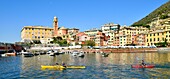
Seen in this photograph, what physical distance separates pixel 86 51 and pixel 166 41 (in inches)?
1897

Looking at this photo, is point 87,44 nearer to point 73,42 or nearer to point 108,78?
point 73,42

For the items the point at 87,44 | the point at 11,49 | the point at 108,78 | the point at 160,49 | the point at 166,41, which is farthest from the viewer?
the point at 87,44

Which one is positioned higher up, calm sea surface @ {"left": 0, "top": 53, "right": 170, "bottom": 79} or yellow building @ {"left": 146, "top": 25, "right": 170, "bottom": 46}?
yellow building @ {"left": 146, "top": 25, "right": 170, "bottom": 46}

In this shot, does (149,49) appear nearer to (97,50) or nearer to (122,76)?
(97,50)

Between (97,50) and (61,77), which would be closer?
(61,77)

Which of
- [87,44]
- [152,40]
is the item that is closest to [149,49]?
[152,40]

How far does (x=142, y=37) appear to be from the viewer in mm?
160875

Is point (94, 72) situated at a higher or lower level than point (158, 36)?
lower

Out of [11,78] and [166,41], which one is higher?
[166,41]

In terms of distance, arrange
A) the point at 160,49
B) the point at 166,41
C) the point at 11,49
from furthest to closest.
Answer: the point at 11,49 < the point at 166,41 < the point at 160,49

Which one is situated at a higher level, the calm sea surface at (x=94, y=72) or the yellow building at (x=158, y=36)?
the yellow building at (x=158, y=36)

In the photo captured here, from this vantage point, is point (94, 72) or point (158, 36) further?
point (158, 36)

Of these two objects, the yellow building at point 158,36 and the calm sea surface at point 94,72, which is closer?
the calm sea surface at point 94,72

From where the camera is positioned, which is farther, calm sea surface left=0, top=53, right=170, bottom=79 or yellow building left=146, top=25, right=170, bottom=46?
yellow building left=146, top=25, right=170, bottom=46
